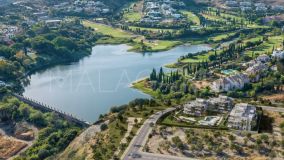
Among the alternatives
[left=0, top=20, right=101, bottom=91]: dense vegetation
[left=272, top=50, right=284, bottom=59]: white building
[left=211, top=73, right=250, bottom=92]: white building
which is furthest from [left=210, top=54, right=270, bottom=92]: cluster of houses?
[left=0, top=20, right=101, bottom=91]: dense vegetation

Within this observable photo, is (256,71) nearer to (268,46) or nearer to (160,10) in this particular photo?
(268,46)

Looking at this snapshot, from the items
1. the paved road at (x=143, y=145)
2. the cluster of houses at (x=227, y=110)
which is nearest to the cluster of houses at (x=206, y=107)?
the cluster of houses at (x=227, y=110)

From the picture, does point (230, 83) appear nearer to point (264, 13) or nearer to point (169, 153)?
point (169, 153)

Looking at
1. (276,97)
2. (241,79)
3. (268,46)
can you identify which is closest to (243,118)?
(276,97)

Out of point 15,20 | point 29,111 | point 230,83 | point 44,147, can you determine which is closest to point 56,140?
point 44,147

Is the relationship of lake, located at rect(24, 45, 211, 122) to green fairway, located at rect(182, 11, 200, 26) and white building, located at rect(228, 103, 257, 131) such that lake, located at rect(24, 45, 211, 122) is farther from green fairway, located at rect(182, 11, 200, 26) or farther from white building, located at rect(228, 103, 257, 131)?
green fairway, located at rect(182, 11, 200, 26)
